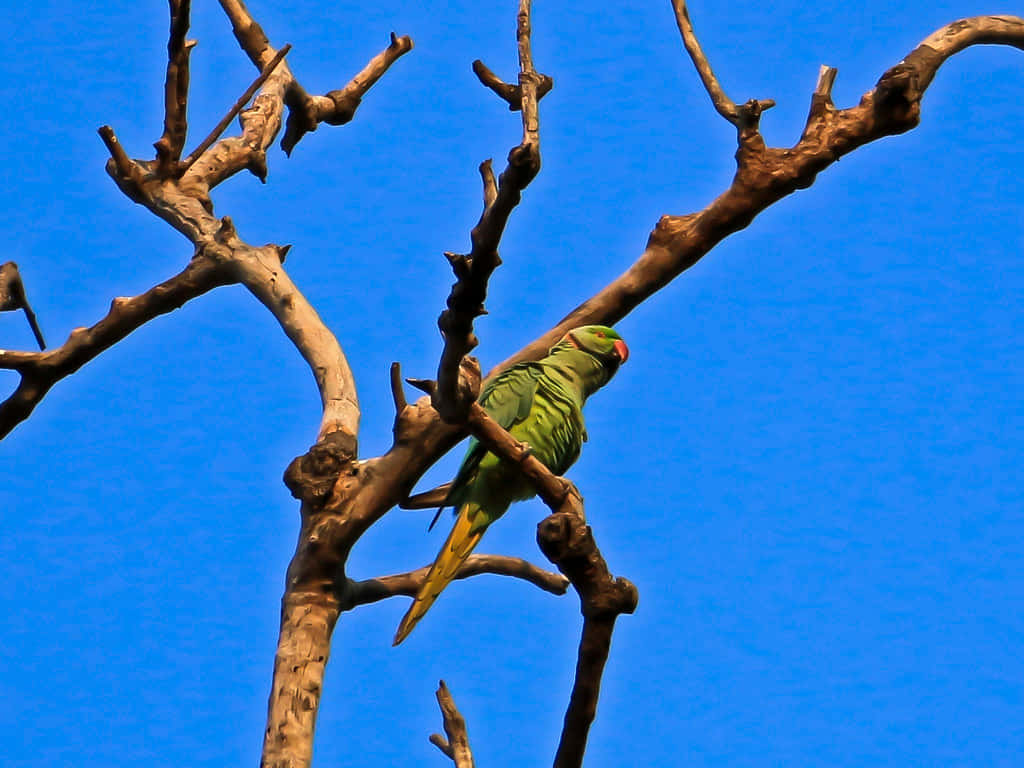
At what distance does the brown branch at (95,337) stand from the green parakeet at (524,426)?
48.2 inches

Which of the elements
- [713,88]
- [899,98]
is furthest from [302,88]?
[899,98]

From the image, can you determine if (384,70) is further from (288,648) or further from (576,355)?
(288,648)

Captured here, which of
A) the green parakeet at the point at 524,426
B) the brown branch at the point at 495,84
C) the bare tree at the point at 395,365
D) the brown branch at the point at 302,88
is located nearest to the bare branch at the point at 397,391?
the bare tree at the point at 395,365

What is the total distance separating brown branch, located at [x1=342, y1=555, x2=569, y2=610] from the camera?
13.5ft

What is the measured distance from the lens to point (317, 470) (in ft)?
13.1

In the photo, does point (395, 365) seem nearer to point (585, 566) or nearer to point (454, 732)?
point (585, 566)

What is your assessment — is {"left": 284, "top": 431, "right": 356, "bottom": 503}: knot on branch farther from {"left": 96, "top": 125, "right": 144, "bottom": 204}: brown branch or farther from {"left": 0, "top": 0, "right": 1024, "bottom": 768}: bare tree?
{"left": 96, "top": 125, "right": 144, "bottom": 204}: brown branch

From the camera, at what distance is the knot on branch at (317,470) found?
3961 millimetres

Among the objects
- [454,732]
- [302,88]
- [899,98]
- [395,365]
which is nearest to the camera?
[395,365]

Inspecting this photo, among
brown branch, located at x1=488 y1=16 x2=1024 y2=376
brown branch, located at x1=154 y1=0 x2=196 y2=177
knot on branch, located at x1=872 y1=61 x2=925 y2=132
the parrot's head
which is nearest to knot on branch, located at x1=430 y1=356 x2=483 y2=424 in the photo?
brown branch, located at x1=488 y1=16 x2=1024 y2=376

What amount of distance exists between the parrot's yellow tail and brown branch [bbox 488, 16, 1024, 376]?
0.96m

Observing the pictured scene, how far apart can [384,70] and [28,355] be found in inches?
99.5

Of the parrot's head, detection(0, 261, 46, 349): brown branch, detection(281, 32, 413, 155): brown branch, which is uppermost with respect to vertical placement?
detection(281, 32, 413, 155): brown branch

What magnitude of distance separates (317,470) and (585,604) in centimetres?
138
